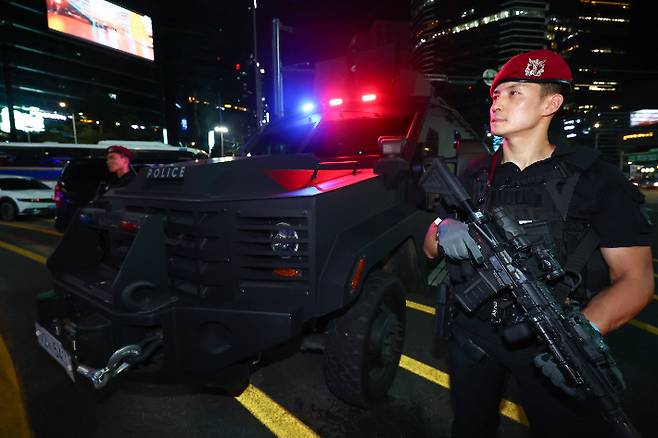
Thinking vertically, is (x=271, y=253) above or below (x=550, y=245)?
below

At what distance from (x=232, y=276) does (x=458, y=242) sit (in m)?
1.18

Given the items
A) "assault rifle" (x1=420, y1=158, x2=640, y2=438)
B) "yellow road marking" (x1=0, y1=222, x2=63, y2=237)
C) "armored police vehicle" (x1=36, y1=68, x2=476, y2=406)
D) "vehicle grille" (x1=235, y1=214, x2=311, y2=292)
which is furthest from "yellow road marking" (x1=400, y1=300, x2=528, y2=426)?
"yellow road marking" (x1=0, y1=222, x2=63, y2=237)

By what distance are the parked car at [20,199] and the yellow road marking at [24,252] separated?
15.5 feet

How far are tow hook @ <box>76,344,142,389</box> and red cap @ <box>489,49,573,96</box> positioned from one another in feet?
6.91

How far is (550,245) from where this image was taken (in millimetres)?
1380

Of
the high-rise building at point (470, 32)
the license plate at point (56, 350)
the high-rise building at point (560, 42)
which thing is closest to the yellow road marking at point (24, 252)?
the license plate at point (56, 350)

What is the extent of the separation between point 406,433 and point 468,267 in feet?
4.05

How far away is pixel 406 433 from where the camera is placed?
222 cm

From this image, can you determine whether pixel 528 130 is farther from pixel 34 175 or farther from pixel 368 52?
pixel 34 175

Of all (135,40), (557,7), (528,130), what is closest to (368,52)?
(528,130)

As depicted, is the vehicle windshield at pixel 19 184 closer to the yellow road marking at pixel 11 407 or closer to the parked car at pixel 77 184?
the parked car at pixel 77 184

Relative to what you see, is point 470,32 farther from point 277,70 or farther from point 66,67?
point 277,70

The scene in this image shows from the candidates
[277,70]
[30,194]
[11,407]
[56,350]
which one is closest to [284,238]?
[56,350]

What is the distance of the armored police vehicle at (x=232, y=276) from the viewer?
188 cm
